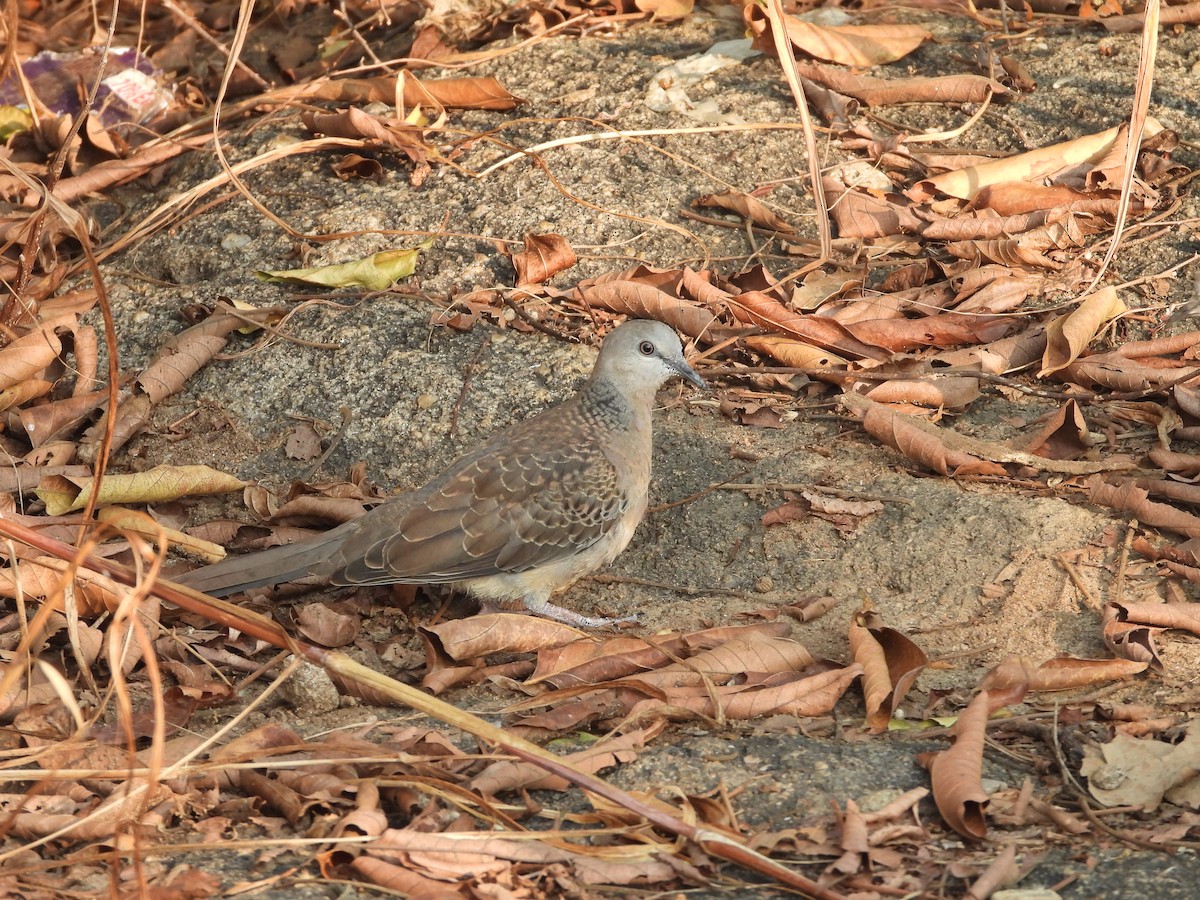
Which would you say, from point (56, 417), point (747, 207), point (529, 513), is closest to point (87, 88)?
point (56, 417)

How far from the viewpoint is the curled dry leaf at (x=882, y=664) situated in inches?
146

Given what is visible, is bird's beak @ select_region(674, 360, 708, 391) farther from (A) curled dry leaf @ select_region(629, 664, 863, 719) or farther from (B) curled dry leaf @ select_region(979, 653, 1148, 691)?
(B) curled dry leaf @ select_region(979, 653, 1148, 691)

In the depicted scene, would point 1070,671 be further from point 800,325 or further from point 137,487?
point 137,487

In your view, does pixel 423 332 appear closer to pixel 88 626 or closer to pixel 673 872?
pixel 88 626

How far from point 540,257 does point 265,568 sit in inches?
80.0

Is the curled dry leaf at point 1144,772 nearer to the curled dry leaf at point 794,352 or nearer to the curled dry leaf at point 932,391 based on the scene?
the curled dry leaf at point 932,391

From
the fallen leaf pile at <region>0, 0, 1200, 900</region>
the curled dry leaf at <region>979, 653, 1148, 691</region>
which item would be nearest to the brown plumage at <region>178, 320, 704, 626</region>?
the fallen leaf pile at <region>0, 0, 1200, 900</region>

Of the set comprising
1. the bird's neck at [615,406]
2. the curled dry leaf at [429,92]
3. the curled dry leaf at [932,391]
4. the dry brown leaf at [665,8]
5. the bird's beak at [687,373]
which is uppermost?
the dry brown leaf at [665,8]

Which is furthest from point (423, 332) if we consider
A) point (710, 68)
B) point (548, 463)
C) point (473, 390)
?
point (710, 68)

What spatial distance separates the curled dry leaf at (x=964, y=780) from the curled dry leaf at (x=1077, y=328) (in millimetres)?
2079

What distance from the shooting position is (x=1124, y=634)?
3986mm

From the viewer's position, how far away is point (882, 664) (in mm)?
3855

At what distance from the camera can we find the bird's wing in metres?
4.47

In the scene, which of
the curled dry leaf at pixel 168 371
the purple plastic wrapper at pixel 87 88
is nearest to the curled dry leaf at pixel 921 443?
the curled dry leaf at pixel 168 371
